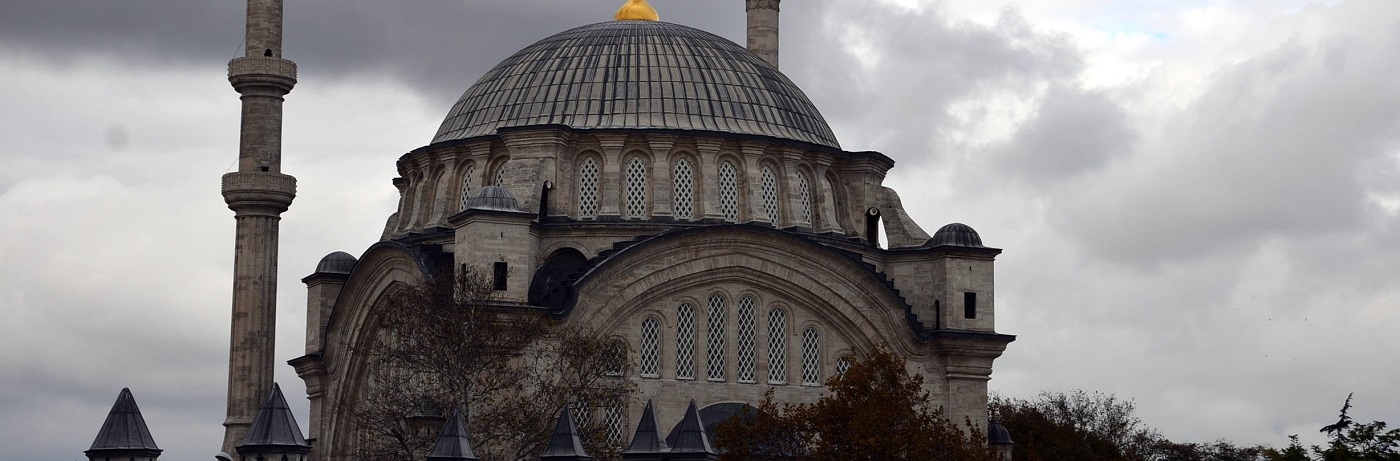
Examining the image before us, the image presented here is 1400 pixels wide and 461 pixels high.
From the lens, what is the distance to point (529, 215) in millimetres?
39031

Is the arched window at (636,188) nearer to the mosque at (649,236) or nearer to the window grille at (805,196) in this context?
the mosque at (649,236)

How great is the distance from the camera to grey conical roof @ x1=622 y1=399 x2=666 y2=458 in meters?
31.9

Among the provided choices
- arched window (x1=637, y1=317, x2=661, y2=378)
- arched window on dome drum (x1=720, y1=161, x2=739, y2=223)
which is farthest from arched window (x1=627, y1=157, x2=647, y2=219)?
arched window (x1=637, y1=317, x2=661, y2=378)

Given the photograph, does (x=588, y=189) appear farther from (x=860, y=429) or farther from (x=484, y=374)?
(x=860, y=429)

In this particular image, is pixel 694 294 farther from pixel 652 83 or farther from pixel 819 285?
pixel 652 83

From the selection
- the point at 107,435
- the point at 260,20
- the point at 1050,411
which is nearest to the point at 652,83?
the point at 260,20

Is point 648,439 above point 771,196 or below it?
below

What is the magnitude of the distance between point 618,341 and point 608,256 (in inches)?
62.1

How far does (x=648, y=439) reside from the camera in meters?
32.1

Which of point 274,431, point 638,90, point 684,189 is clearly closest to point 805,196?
point 684,189

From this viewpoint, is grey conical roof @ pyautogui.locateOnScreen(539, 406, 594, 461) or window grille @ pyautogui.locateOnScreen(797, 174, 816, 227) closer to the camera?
grey conical roof @ pyautogui.locateOnScreen(539, 406, 594, 461)

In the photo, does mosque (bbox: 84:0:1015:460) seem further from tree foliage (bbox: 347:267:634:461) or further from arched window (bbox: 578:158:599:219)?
tree foliage (bbox: 347:267:634:461)

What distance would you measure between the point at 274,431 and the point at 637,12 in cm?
1782

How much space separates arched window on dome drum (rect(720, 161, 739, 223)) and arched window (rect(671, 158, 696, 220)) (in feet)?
1.66
